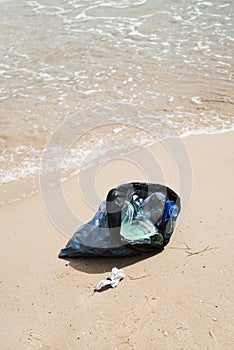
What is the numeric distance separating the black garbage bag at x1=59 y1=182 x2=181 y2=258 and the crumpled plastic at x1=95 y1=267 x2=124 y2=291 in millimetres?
151

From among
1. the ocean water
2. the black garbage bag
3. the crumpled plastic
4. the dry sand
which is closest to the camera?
the dry sand

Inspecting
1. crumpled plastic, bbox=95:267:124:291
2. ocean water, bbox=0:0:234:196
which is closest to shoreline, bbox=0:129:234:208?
ocean water, bbox=0:0:234:196

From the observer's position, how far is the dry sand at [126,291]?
8.16 ft

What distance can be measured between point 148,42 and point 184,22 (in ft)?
4.89

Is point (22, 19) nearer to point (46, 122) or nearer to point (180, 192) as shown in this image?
point (46, 122)

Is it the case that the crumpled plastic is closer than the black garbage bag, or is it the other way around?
the crumpled plastic

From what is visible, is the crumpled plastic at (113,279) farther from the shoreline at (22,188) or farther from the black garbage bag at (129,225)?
the shoreline at (22,188)

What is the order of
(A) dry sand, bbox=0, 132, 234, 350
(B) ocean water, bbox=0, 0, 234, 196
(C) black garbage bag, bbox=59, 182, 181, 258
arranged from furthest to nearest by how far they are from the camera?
(B) ocean water, bbox=0, 0, 234, 196 < (C) black garbage bag, bbox=59, 182, 181, 258 < (A) dry sand, bbox=0, 132, 234, 350

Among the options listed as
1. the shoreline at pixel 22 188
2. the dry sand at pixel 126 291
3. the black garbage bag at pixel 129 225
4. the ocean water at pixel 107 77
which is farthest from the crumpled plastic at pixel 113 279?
the ocean water at pixel 107 77

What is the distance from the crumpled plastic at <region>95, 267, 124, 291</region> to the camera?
286 cm

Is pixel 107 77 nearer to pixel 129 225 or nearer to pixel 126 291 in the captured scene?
pixel 129 225

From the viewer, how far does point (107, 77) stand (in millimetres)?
6738

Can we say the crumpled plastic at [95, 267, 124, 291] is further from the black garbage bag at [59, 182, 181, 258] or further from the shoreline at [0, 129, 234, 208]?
the shoreline at [0, 129, 234, 208]

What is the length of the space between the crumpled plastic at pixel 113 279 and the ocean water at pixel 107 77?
6.16 feet
